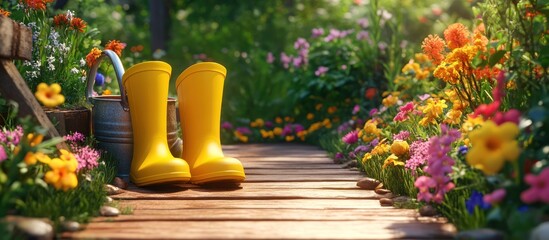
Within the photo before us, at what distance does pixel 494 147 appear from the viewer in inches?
88.0

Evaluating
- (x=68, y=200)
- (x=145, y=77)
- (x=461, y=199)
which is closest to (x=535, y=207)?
(x=461, y=199)

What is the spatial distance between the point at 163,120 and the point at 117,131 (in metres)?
0.26

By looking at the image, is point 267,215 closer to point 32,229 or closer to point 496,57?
point 32,229

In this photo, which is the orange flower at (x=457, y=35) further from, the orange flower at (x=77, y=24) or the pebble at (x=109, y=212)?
the orange flower at (x=77, y=24)

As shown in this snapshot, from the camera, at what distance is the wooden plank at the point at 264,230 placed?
2314 mm

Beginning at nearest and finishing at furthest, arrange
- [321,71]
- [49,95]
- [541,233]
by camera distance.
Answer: [541,233]
[49,95]
[321,71]

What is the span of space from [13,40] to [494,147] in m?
1.99

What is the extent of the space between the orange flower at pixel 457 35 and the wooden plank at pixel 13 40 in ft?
6.24

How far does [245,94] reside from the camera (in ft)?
22.3

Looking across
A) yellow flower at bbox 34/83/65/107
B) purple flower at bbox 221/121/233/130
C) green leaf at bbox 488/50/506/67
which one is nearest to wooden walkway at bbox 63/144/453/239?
yellow flower at bbox 34/83/65/107

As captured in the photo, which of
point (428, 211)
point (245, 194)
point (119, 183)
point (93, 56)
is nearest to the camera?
point (428, 211)

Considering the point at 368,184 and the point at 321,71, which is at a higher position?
the point at 321,71

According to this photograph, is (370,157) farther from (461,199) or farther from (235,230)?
(235,230)

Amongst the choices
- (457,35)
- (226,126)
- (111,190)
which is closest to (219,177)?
(111,190)
